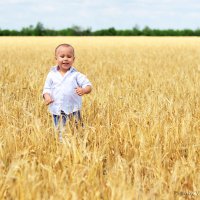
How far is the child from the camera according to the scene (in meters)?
3.74

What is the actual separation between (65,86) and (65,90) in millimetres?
31

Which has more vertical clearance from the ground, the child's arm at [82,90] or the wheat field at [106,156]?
the child's arm at [82,90]

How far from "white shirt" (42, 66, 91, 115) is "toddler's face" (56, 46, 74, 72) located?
65mm

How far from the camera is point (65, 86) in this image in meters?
3.76

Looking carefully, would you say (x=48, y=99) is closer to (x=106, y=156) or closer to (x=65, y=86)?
(x=65, y=86)

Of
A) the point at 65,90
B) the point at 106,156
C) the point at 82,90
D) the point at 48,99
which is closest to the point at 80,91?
the point at 82,90

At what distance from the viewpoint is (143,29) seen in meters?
77.7

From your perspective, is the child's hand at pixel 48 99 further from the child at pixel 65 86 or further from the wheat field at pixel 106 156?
the wheat field at pixel 106 156

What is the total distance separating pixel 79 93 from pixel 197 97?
6.50 ft

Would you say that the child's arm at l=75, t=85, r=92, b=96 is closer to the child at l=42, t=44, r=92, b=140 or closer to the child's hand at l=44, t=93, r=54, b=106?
the child at l=42, t=44, r=92, b=140

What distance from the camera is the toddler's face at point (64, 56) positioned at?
372cm

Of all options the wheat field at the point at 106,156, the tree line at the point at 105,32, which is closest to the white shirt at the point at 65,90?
the wheat field at the point at 106,156

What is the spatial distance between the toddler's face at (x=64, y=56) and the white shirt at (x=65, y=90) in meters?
0.06

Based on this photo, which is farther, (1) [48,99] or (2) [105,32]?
(2) [105,32]
